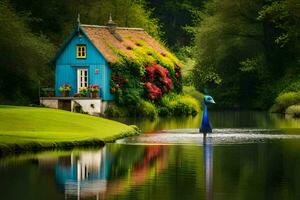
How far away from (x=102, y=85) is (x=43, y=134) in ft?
89.8

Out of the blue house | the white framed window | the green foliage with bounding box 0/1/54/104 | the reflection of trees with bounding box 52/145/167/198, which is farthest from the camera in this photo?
the white framed window

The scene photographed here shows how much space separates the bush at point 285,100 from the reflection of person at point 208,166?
107 feet

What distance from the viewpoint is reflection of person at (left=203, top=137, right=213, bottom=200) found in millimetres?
25503

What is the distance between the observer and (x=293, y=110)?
7362 cm

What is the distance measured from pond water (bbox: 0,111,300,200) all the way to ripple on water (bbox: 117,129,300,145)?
0.13ft

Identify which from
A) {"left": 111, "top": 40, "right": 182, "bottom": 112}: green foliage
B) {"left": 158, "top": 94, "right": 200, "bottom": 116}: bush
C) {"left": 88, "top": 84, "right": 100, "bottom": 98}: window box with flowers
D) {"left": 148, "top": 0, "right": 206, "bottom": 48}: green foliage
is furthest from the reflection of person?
{"left": 148, "top": 0, "right": 206, "bottom": 48}: green foliage

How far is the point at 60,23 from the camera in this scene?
83.1 metres

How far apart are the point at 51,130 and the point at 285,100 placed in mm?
37078

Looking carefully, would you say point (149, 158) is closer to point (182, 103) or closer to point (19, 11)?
point (182, 103)

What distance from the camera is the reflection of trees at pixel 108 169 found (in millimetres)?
26281

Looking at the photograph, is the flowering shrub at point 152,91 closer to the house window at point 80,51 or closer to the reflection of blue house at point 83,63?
the reflection of blue house at point 83,63

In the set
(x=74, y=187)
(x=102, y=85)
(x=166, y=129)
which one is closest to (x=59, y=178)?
(x=74, y=187)

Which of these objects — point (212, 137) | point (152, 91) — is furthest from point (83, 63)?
point (212, 137)

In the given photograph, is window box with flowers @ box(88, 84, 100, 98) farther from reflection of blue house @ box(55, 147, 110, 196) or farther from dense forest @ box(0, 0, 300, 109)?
reflection of blue house @ box(55, 147, 110, 196)
